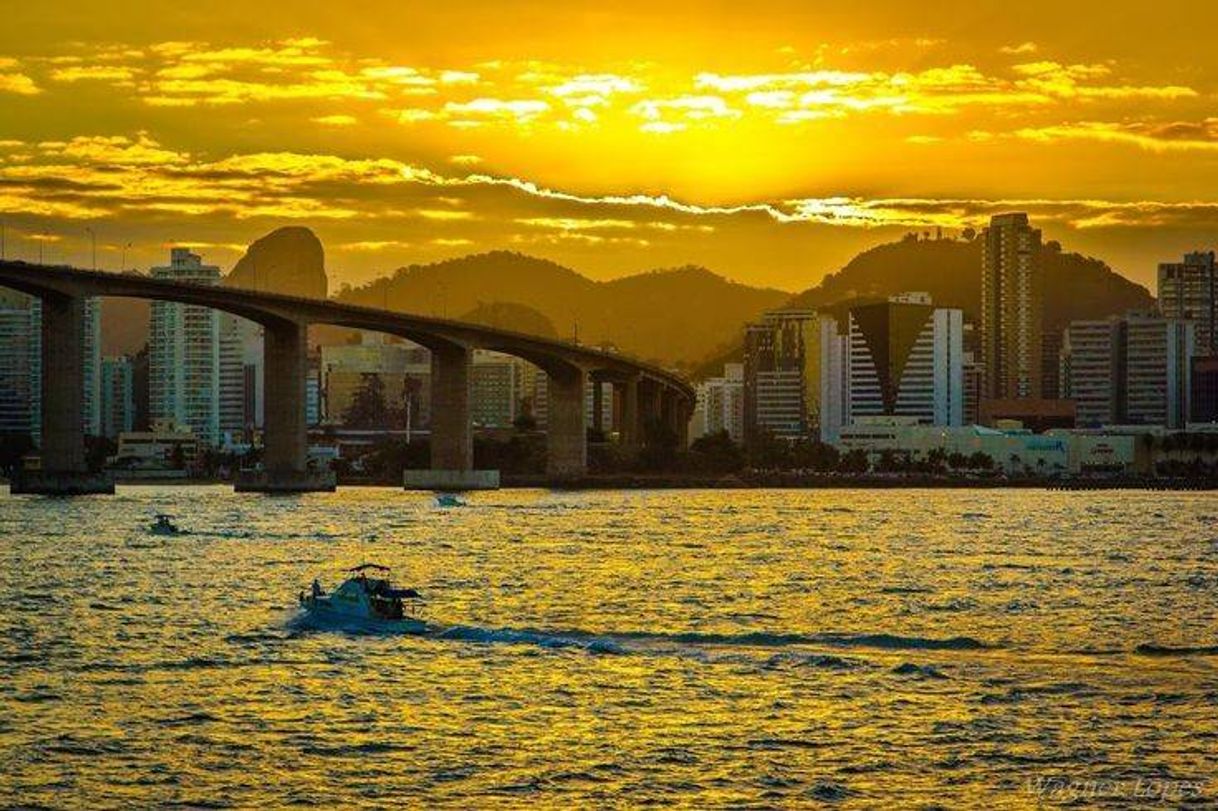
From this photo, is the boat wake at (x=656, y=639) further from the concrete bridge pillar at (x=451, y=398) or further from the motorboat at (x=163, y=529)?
the concrete bridge pillar at (x=451, y=398)

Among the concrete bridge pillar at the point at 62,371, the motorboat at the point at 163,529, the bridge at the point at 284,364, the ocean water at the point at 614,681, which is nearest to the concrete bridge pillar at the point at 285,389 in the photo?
the bridge at the point at 284,364

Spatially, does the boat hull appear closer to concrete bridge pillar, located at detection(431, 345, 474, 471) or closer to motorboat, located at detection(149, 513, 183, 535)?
motorboat, located at detection(149, 513, 183, 535)

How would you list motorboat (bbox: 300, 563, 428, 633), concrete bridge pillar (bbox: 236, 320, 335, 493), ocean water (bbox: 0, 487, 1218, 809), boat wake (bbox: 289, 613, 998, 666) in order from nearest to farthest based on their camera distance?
ocean water (bbox: 0, 487, 1218, 809) < boat wake (bbox: 289, 613, 998, 666) < motorboat (bbox: 300, 563, 428, 633) < concrete bridge pillar (bbox: 236, 320, 335, 493)

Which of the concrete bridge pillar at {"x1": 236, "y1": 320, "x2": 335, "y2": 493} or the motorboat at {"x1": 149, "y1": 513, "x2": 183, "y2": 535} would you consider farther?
the concrete bridge pillar at {"x1": 236, "y1": 320, "x2": 335, "y2": 493}

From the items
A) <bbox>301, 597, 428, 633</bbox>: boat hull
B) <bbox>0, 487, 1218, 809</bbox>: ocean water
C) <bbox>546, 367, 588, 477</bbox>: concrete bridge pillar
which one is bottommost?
<bbox>0, 487, 1218, 809</bbox>: ocean water

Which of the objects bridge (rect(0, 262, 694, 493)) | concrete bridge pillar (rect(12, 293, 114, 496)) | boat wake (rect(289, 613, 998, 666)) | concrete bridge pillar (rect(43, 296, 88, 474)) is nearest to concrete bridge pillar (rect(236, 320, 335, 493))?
bridge (rect(0, 262, 694, 493))

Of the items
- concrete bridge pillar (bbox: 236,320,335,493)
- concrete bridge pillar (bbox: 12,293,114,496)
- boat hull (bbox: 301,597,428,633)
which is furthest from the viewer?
concrete bridge pillar (bbox: 236,320,335,493)

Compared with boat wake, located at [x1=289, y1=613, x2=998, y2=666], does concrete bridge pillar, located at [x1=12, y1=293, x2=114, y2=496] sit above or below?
above
